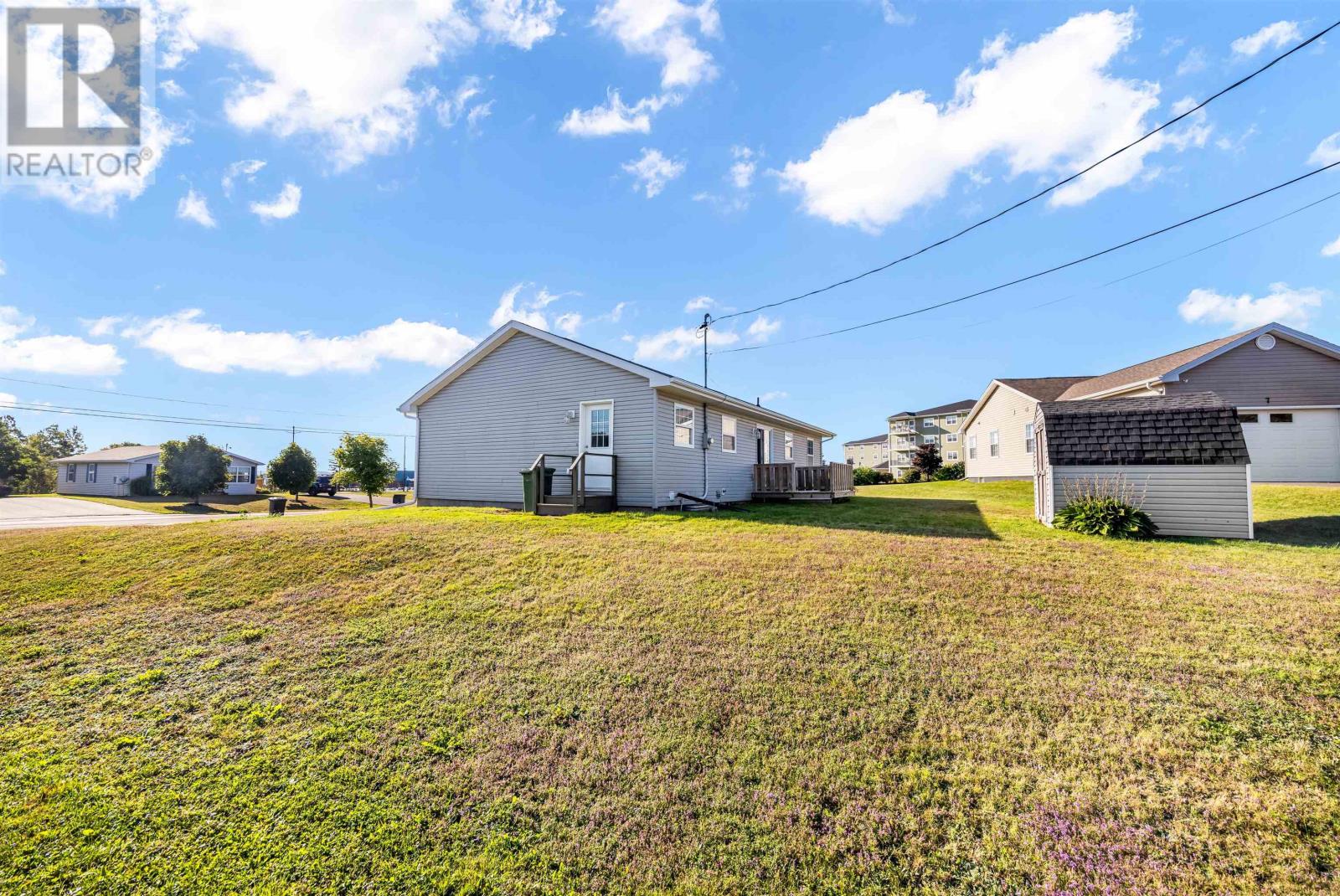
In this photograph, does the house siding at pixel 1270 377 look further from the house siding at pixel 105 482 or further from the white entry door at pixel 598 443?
the house siding at pixel 105 482

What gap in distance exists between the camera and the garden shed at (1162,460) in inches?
340

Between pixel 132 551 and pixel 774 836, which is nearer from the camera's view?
pixel 774 836

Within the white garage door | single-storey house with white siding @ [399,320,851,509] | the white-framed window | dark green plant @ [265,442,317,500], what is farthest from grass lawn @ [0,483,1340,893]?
dark green plant @ [265,442,317,500]

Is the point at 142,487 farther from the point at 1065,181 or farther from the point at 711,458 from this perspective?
the point at 1065,181

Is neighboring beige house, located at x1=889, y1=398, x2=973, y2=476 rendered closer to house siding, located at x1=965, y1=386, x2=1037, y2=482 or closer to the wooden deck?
house siding, located at x1=965, y1=386, x2=1037, y2=482

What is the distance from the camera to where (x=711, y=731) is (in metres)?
3.65

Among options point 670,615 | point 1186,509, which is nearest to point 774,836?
point 670,615

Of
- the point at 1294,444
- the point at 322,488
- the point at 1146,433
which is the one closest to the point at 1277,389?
the point at 1294,444

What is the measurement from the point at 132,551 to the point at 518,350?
343 inches

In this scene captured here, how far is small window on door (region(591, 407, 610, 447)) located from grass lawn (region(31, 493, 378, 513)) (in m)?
14.1

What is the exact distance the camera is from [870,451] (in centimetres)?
7212

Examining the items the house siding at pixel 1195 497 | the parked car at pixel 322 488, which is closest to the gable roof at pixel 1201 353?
the house siding at pixel 1195 497

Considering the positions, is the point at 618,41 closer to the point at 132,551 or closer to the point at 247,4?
the point at 247,4

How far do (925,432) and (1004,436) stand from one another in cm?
4199
